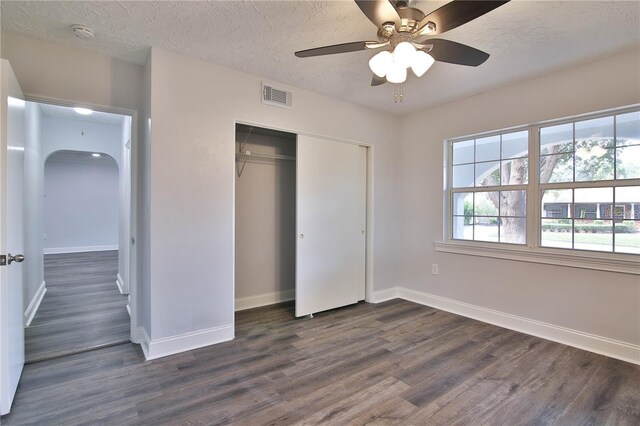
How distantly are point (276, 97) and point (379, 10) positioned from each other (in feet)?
5.90

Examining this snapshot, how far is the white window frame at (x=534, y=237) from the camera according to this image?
8.65 ft

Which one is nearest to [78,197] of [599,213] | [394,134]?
[394,134]

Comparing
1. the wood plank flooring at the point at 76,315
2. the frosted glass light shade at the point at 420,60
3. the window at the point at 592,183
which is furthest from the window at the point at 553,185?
the wood plank flooring at the point at 76,315

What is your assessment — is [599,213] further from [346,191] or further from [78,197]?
[78,197]

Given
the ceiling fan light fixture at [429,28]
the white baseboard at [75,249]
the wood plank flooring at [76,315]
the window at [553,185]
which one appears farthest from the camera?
the white baseboard at [75,249]

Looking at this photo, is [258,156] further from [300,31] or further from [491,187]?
Answer: [491,187]

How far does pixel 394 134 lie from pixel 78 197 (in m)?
8.61

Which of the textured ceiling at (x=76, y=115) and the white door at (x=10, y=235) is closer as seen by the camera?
the white door at (x=10, y=235)

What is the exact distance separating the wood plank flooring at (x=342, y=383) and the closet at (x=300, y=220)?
0.79 meters

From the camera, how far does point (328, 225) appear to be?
371cm

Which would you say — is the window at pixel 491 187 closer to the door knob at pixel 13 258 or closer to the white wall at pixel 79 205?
the door knob at pixel 13 258

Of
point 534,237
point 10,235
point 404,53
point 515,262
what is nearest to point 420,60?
point 404,53

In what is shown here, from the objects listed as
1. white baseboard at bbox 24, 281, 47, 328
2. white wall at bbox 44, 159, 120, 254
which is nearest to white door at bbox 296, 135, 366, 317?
white baseboard at bbox 24, 281, 47, 328

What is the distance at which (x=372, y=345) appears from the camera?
2.83 metres
